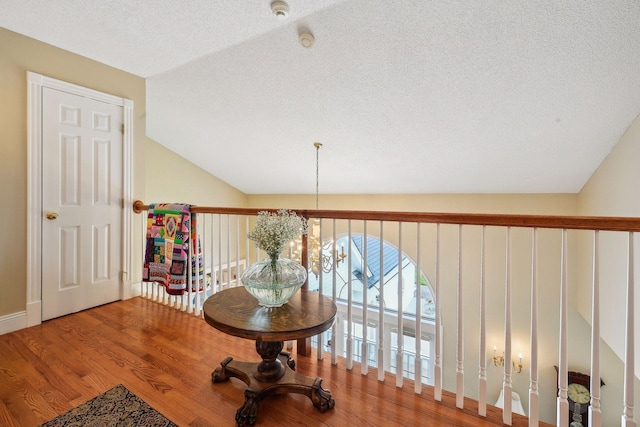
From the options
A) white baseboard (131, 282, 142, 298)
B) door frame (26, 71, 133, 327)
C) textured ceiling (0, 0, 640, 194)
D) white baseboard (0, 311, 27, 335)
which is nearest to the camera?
textured ceiling (0, 0, 640, 194)

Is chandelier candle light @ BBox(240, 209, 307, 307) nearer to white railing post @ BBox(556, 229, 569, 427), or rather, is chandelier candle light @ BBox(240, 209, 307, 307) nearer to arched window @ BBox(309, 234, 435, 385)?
white railing post @ BBox(556, 229, 569, 427)

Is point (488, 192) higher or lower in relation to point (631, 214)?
higher

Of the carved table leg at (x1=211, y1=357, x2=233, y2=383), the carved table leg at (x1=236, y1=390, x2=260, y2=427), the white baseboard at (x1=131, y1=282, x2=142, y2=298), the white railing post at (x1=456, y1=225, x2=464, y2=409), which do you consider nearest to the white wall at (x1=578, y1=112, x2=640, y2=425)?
the white railing post at (x1=456, y1=225, x2=464, y2=409)

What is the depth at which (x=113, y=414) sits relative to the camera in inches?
55.7

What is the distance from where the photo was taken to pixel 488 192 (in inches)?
168

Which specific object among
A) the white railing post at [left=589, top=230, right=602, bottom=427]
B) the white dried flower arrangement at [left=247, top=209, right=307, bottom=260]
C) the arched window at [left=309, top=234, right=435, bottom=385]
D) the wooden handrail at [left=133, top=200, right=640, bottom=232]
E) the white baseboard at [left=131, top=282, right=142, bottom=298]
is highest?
the wooden handrail at [left=133, top=200, right=640, bottom=232]

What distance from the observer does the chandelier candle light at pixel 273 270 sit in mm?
1424

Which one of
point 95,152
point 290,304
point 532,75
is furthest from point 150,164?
point 532,75

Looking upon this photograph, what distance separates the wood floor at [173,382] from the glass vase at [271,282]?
0.56 metres

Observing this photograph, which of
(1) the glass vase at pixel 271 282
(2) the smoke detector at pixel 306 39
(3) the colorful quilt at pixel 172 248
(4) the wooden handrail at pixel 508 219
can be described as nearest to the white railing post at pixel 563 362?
(4) the wooden handrail at pixel 508 219

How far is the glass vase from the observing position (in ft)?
4.67

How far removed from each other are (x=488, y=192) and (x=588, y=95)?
192 cm

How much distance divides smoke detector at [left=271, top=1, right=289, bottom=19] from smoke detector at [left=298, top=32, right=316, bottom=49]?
1.06 feet

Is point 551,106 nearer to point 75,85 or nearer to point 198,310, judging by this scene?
point 198,310
